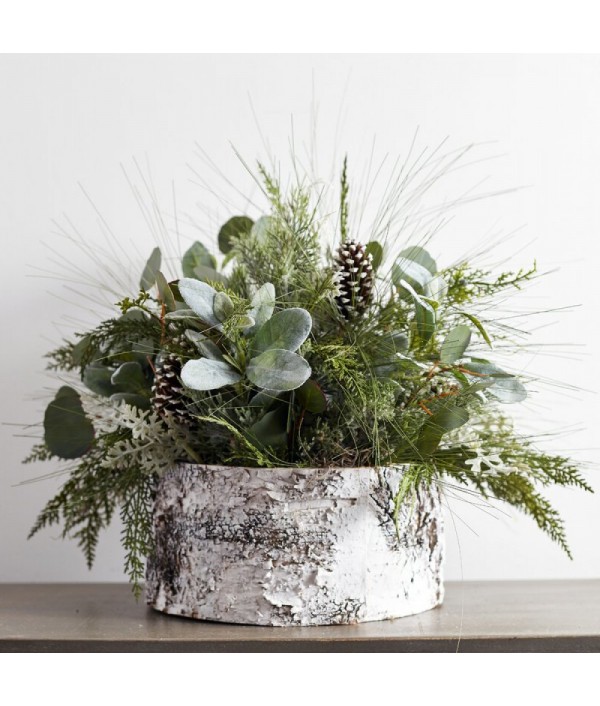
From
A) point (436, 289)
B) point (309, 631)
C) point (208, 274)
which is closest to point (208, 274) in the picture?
point (208, 274)

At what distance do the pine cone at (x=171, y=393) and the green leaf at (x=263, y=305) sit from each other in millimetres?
77

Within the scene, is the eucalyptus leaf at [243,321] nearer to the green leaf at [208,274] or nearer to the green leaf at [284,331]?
the green leaf at [284,331]

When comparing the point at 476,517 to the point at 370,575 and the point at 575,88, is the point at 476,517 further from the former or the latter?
the point at 575,88

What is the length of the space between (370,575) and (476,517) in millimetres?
343

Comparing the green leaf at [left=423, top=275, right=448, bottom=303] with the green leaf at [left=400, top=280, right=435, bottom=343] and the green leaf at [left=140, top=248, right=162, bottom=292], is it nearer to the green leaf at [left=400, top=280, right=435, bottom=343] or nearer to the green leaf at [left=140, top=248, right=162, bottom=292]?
the green leaf at [left=400, top=280, right=435, bottom=343]

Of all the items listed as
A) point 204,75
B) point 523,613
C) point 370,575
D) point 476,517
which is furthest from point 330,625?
point 204,75

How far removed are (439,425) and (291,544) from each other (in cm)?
15

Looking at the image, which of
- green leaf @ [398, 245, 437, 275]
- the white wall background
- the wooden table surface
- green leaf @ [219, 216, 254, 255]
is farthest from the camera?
the white wall background

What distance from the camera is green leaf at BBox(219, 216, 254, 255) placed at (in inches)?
34.9

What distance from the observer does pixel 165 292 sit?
72cm

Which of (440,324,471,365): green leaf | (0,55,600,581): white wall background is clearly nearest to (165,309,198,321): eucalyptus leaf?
(440,324,471,365): green leaf

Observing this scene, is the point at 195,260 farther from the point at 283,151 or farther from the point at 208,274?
the point at 283,151

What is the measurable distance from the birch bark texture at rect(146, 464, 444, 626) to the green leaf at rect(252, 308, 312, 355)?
0.32 ft

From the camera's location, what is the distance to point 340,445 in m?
0.72
